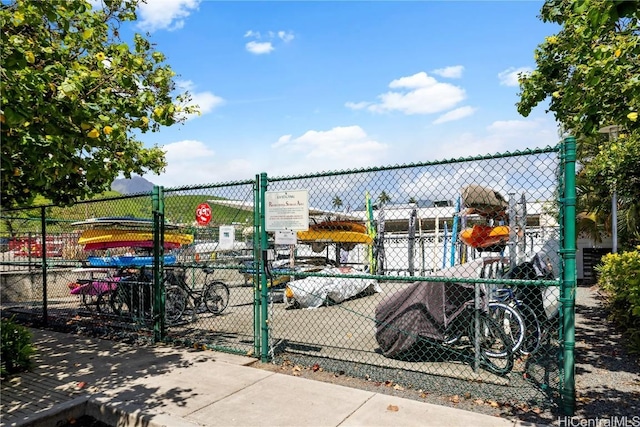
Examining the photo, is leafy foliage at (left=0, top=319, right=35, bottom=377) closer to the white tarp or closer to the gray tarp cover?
the gray tarp cover

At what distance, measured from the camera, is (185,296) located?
8945mm

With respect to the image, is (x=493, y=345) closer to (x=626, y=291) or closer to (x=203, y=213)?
(x=626, y=291)

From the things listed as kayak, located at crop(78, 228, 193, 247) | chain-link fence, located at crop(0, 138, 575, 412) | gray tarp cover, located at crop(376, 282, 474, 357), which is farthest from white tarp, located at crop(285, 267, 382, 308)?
gray tarp cover, located at crop(376, 282, 474, 357)

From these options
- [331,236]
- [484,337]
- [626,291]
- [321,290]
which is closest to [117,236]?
[331,236]

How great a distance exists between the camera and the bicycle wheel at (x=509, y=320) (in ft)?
17.4

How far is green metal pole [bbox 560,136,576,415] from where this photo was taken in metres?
3.89

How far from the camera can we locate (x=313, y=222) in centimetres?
1083

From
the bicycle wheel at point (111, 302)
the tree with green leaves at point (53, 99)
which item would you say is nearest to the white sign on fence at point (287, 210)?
the tree with green leaves at point (53, 99)

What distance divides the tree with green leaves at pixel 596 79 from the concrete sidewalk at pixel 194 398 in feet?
11.0

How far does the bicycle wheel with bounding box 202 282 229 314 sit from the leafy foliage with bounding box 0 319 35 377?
417 cm

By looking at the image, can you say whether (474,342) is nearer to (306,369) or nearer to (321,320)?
(306,369)

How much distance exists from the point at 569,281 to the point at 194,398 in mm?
3901

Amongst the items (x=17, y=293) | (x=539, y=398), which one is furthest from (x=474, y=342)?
(x=17, y=293)

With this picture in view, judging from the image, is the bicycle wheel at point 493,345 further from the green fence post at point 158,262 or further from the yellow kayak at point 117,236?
the yellow kayak at point 117,236
